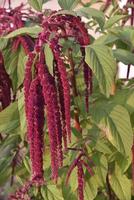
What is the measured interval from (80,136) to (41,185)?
0.23 metres

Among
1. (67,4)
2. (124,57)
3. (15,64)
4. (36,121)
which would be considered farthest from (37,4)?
(36,121)

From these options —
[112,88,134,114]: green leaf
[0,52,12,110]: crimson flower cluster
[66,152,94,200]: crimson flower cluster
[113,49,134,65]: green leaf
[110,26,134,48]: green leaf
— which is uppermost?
[110,26,134,48]: green leaf

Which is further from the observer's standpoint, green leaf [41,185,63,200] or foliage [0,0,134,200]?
green leaf [41,185,63,200]

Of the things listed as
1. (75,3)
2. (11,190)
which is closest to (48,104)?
(75,3)

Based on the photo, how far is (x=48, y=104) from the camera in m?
0.99

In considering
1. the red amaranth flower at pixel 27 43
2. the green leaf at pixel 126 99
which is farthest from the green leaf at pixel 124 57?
the red amaranth flower at pixel 27 43

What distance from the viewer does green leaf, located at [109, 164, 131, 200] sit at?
5.18ft

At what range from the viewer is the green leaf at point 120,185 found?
1.58 meters

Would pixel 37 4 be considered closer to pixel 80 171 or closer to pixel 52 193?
pixel 80 171

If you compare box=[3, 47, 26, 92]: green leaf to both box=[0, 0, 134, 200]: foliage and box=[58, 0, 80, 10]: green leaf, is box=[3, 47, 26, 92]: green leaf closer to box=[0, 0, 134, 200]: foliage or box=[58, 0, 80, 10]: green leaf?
box=[0, 0, 134, 200]: foliage

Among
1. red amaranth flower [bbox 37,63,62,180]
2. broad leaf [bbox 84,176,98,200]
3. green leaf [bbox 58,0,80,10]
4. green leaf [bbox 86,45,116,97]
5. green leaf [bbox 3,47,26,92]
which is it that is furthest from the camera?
broad leaf [bbox 84,176,98,200]

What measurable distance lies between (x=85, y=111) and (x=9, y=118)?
260 millimetres

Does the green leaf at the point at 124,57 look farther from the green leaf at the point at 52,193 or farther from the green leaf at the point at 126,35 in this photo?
the green leaf at the point at 52,193

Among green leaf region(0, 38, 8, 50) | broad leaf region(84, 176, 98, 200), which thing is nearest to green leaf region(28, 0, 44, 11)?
A: green leaf region(0, 38, 8, 50)
